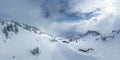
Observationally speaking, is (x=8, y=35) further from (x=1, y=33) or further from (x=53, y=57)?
(x=53, y=57)

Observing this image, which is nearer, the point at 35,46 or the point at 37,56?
the point at 37,56

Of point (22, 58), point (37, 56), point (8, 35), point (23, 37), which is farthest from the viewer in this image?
point (23, 37)

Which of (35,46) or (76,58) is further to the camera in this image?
(35,46)

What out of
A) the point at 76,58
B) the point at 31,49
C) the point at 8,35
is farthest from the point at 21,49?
the point at 76,58

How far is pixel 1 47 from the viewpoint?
496ft

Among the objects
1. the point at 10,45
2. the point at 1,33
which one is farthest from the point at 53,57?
the point at 1,33

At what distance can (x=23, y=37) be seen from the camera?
19400 cm

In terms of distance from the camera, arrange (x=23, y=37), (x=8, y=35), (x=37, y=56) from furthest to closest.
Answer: (x=23, y=37) < (x=8, y=35) < (x=37, y=56)

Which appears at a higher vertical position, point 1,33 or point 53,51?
point 1,33

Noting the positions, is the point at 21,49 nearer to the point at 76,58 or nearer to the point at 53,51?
the point at 53,51

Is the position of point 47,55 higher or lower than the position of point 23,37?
lower

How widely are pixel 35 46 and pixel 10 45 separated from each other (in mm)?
22421

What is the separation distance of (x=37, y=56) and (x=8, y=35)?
108 ft

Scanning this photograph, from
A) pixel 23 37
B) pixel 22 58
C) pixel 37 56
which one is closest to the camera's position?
pixel 22 58
